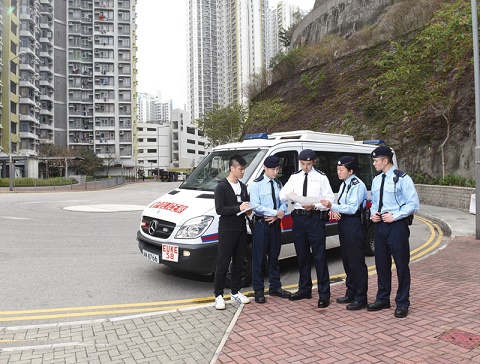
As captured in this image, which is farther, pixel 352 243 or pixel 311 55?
pixel 311 55

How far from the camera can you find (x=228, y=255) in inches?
196

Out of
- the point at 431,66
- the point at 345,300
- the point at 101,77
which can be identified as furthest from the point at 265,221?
the point at 101,77

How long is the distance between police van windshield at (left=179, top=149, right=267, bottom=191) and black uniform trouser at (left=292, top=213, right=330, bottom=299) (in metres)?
1.32

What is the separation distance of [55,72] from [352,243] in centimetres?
8764

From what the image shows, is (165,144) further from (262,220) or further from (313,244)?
(313,244)

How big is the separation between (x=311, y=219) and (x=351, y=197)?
55 cm

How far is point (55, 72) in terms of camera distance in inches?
3177

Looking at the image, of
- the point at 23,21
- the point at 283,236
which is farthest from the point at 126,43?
the point at 283,236

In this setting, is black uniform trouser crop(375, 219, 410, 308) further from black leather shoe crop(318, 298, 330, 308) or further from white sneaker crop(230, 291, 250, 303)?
white sneaker crop(230, 291, 250, 303)

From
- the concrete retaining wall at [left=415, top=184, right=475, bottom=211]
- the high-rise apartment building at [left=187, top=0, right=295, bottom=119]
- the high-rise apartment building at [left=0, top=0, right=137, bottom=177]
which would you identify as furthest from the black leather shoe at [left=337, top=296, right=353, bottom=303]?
the high-rise apartment building at [left=187, top=0, right=295, bottom=119]

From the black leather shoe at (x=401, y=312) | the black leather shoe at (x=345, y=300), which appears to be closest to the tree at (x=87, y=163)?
the black leather shoe at (x=345, y=300)

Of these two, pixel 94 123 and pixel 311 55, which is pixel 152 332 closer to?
pixel 311 55

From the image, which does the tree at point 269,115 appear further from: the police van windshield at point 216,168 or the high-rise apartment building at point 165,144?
the high-rise apartment building at point 165,144

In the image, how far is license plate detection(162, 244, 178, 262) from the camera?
5508 mm
